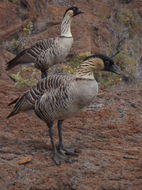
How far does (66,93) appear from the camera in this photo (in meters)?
5.29

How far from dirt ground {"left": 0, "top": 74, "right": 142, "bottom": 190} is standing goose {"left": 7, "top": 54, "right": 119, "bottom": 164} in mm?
390

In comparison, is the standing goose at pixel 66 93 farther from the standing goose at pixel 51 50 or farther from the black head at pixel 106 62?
the standing goose at pixel 51 50

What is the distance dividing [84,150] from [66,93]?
4.45ft

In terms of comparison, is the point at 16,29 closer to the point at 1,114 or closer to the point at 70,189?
the point at 1,114

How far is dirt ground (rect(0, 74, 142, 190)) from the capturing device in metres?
5.13

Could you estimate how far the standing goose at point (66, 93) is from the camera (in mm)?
5258

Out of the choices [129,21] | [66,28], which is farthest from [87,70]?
[129,21]

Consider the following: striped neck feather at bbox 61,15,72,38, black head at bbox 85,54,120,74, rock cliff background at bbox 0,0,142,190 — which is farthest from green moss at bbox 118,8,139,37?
black head at bbox 85,54,120,74

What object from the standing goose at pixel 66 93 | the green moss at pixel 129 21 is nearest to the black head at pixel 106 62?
the standing goose at pixel 66 93

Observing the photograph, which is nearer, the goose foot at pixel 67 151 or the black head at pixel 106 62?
the black head at pixel 106 62

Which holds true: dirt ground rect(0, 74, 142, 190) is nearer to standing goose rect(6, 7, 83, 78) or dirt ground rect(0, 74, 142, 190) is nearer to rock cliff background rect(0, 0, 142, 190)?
rock cliff background rect(0, 0, 142, 190)

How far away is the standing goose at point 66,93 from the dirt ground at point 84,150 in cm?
Result: 39

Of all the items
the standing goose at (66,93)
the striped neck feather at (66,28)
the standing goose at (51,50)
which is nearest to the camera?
the standing goose at (66,93)

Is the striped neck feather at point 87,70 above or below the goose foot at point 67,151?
above
